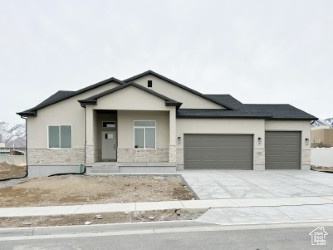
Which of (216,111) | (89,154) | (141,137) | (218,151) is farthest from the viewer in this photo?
(216,111)

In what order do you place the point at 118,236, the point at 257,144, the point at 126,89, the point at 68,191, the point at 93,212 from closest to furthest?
the point at 118,236, the point at 93,212, the point at 68,191, the point at 126,89, the point at 257,144

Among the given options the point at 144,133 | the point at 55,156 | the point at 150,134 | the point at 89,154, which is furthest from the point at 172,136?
the point at 55,156

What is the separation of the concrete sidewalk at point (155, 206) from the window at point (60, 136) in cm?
808

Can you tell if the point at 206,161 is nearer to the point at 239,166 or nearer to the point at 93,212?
the point at 239,166

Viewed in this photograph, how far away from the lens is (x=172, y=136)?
1400 centimetres

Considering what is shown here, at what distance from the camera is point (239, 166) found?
1511 centimetres

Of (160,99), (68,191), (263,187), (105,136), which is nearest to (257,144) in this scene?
(263,187)

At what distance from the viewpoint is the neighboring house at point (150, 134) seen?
13.8 m

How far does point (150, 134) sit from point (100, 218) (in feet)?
29.9

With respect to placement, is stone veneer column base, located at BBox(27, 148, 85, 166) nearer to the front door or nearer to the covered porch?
the covered porch

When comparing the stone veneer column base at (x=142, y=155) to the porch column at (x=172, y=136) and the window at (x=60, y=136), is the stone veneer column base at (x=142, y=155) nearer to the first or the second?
the porch column at (x=172, y=136)

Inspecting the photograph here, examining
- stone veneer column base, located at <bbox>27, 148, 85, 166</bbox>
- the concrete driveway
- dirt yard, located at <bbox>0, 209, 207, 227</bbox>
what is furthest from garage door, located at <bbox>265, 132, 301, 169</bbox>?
stone veneer column base, located at <bbox>27, 148, 85, 166</bbox>

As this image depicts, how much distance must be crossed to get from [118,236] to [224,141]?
11597mm

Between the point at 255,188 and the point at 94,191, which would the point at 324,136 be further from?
the point at 94,191
